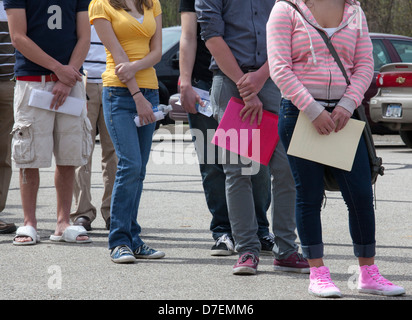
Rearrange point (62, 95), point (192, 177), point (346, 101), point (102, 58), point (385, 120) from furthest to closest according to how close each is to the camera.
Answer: point (385, 120), point (192, 177), point (102, 58), point (62, 95), point (346, 101)

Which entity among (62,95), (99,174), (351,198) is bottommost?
(99,174)

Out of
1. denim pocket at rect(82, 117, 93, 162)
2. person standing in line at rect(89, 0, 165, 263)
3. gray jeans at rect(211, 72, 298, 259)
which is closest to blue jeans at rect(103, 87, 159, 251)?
person standing in line at rect(89, 0, 165, 263)

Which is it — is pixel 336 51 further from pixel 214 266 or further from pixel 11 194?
pixel 11 194

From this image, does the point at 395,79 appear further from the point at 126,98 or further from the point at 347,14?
the point at 347,14

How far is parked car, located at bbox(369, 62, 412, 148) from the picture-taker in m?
12.0

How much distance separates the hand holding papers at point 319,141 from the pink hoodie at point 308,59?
3.1 inches

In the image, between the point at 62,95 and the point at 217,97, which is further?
the point at 62,95

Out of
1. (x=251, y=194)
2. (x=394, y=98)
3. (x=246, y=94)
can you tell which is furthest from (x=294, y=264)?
(x=394, y=98)

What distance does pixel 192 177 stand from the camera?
9719 mm

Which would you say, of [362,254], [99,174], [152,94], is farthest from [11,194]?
[362,254]

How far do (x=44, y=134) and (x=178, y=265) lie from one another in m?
1.43

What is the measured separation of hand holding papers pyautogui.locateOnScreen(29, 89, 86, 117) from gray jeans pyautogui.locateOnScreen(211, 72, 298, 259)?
1.22m

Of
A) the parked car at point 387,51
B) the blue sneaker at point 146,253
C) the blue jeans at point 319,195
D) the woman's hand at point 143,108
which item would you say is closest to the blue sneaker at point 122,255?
the blue sneaker at point 146,253
